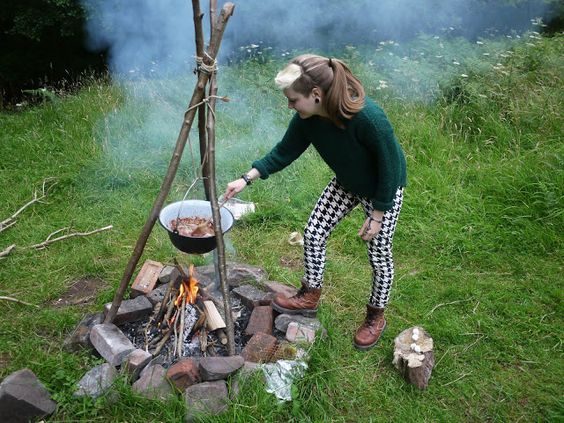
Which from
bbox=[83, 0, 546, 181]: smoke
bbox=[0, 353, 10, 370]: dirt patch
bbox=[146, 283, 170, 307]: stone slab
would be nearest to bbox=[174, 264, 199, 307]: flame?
bbox=[146, 283, 170, 307]: stone slab

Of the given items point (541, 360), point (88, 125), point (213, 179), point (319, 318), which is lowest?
point (541, 360)

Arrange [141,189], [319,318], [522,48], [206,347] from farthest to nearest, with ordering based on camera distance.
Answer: [522,48] → [141,189] → [319,318] → [206,347]

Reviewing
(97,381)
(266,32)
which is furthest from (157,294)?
(266,32)

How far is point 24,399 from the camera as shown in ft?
8.55

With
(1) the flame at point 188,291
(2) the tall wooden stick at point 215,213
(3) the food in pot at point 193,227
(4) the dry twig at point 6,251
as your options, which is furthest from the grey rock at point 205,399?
(4) the dry twig at point 6,251

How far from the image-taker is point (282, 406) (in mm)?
2791

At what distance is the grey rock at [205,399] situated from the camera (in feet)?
8.79

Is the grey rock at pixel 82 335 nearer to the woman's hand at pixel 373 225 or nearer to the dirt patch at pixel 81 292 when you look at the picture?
the dirt patch at pixel 81 292

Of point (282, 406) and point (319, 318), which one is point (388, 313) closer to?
point (319, 318)

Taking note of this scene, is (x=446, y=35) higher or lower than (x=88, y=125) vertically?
lower

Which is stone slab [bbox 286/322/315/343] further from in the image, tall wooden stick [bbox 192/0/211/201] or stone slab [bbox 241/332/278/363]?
tall wooden stick [bbox 192/0/211/201]

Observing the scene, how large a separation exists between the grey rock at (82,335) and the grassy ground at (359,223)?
92 millimetres

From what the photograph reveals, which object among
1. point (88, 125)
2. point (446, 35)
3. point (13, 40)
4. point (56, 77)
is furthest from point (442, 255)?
point (13, 40)

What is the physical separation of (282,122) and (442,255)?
2.88 m
